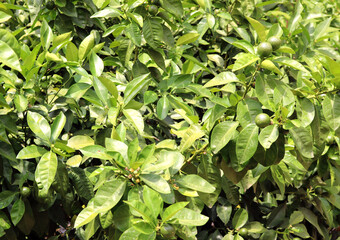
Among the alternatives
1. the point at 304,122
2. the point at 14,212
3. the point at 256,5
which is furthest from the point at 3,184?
the point at 256,5

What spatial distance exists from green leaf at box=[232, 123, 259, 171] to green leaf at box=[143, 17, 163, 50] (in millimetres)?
588

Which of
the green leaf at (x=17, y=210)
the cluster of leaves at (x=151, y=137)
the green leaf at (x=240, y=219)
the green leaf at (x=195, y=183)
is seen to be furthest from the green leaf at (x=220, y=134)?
the green leaf at (x=17, y=210)

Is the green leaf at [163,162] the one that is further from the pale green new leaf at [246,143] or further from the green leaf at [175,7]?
the green leaf at [175,7]

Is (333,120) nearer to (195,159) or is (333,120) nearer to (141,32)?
(195,159)

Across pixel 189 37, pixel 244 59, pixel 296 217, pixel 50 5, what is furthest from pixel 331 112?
pixel 50 5

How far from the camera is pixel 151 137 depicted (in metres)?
1.55

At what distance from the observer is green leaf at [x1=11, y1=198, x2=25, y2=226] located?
5.08 ft

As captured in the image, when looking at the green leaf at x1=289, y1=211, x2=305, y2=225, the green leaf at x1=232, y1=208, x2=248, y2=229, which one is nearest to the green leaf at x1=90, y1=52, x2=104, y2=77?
the green leaf at x1=232, y1=208, x2=248, y2=229

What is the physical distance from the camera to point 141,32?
1.76 meters

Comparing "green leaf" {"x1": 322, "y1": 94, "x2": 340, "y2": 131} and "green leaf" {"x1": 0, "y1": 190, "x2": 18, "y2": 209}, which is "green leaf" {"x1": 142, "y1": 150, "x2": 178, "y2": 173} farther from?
"green leaf" {"x1": 0, "y1": 190, "x2": 18, "y2": 209}

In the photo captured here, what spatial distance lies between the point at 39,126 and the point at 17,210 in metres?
0.35

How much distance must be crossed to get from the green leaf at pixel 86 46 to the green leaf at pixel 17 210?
2.11ft

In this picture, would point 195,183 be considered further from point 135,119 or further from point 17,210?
point 17,210

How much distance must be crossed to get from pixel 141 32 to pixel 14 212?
0.88 metres
